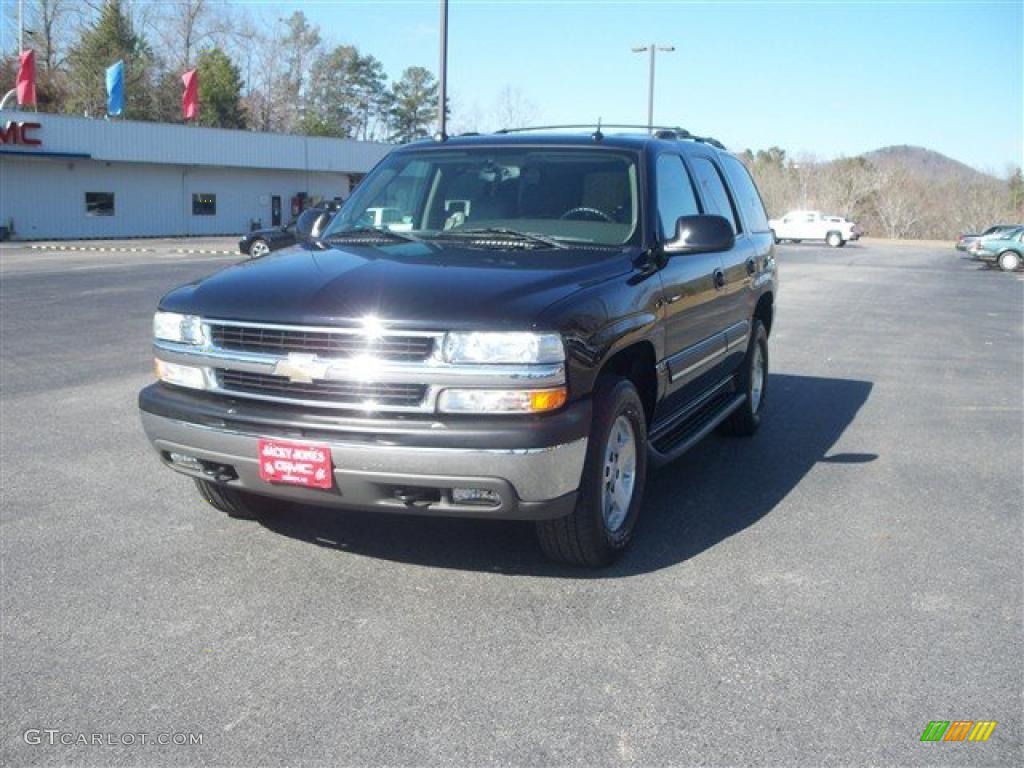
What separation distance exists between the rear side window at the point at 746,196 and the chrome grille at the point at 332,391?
12.7ft

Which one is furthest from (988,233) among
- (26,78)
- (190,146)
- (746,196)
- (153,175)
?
(26,78)

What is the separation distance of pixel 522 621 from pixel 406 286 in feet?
4.64

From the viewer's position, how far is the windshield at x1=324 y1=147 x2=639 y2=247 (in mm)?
5035

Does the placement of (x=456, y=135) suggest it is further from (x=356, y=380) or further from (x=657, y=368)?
(x=356, y=380)

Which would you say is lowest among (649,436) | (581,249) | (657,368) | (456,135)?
(649,436)

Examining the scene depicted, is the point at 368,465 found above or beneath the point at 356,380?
beneath

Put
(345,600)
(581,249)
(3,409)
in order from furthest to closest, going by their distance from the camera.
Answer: (3,409), (581,249), (345,600)

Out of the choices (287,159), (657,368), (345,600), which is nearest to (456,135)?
(657,368)

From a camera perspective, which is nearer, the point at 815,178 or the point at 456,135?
the point at 456,135

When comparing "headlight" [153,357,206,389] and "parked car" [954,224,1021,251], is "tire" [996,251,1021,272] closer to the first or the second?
"parked car" [954,224,1021,251]

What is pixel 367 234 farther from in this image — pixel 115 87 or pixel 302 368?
pixel 115 87

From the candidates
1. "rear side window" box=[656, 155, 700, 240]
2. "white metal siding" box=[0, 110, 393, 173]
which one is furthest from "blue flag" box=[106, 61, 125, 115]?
"rear side window" box=[656, 155, 700, 240]

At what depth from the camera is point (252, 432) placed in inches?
157

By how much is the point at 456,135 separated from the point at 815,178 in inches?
3630
